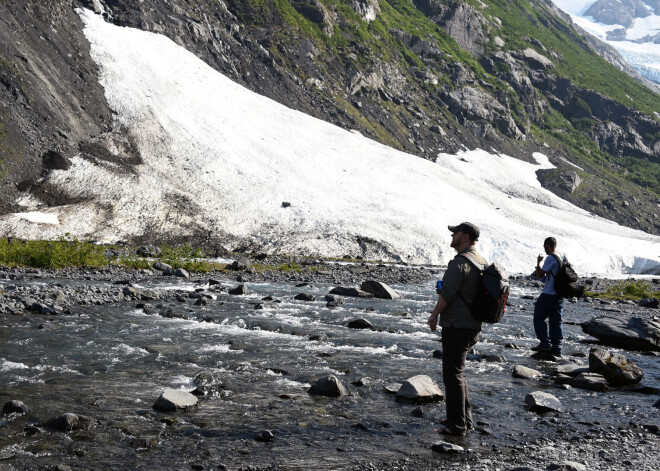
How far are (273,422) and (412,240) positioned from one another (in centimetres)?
4175

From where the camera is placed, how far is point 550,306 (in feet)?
46.1

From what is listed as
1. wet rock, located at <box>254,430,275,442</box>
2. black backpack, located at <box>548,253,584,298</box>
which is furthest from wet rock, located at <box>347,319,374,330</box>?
wet rock, located at <box>254,430,275,442</box>

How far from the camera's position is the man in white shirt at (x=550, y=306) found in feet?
45.1

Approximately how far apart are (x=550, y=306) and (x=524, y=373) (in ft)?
10.3

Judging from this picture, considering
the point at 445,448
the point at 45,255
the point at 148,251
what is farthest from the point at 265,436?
the point at 148,251

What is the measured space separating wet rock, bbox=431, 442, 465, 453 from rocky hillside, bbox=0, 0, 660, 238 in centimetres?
4054

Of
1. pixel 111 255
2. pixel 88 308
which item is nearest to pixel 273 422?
pixel 88 308

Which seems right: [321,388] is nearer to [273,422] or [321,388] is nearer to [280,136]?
[273,422]

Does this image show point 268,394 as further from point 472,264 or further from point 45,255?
point 45,255

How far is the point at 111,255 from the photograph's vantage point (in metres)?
32.1

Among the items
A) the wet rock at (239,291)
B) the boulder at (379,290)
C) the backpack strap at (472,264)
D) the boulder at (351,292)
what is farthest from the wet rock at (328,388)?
the boulder at (379,290)

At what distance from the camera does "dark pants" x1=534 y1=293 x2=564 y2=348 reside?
1375 cm

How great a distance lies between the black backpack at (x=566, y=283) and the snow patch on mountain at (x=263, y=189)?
102 feet

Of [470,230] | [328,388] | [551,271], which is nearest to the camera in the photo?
[470,230]
